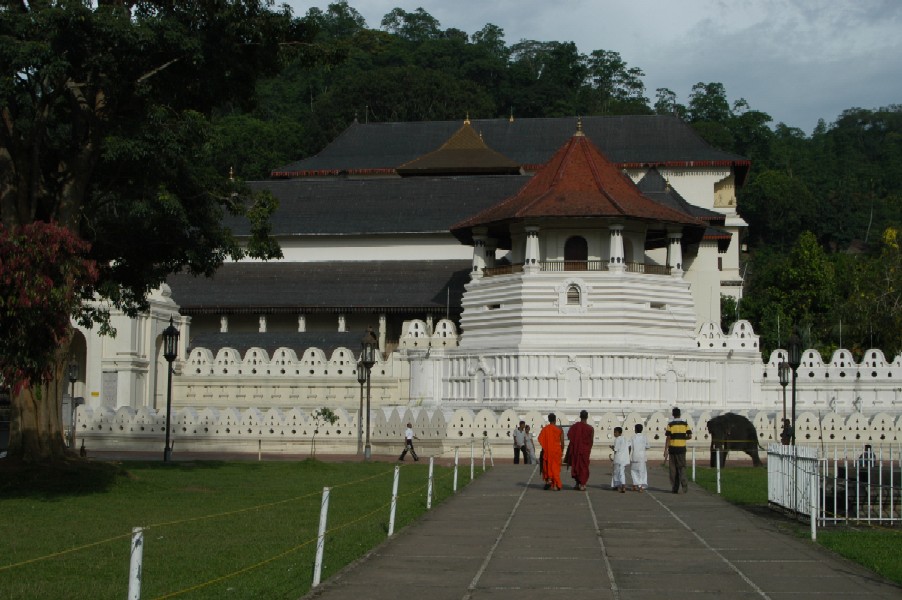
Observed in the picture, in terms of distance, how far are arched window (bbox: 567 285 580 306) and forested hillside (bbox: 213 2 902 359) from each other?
2102 centimetres

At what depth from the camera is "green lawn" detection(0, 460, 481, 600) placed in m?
13.6

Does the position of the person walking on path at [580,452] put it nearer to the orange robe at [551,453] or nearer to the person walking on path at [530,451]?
the orange robe at [551,453]

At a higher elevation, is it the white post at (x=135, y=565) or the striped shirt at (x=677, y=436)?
the striped shirt at (x=677, y=436)

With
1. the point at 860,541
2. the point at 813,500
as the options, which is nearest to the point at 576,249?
the point at 813,500

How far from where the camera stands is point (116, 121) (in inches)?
969

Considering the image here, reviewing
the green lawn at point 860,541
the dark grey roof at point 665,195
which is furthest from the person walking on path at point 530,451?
the dark grey roof at point 665,195

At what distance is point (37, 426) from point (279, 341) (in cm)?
3080

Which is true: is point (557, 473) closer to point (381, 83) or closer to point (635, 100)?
point (381, 83)

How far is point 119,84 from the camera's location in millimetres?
24078

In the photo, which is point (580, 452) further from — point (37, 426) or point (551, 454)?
point (37, 426)

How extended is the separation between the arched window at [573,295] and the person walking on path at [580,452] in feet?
74.8

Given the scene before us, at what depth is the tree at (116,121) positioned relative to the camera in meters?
22.7

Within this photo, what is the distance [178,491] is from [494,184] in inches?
1840

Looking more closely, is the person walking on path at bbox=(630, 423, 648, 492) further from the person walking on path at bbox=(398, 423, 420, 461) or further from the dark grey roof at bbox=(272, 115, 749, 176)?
the dark grey roof at bbox=(272, 115, 749, 176)
